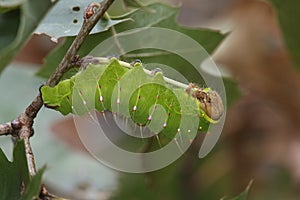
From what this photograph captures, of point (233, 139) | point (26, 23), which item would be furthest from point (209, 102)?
point (233, 139)

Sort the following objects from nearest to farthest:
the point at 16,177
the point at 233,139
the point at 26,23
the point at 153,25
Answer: the point at 16,177, the point at 26,23, the point at 153,25, the point at 233,139

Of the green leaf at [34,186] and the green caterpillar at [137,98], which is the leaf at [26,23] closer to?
the green caterpillar at [137,98]

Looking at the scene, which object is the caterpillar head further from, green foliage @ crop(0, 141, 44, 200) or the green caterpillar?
green foliage @ crop(0, 141, 44, 200)

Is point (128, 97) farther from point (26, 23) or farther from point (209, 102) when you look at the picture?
point (26, 23)

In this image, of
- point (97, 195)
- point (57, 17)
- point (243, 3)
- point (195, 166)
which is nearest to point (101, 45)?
point (57, 17)

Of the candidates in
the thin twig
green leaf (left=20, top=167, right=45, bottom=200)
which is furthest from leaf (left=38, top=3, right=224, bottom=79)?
green leaf (left=20, top=167, right=45, bottom=200)

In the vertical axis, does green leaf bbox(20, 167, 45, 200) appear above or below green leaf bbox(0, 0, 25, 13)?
below

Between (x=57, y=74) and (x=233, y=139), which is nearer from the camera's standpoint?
(x=57, y=74)

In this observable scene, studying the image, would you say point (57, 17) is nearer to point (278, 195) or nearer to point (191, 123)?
point (191, 123)
